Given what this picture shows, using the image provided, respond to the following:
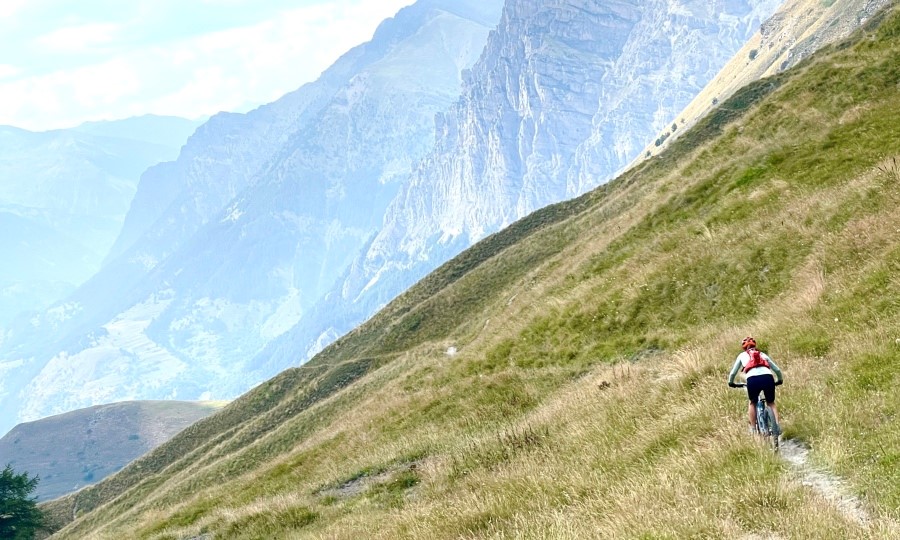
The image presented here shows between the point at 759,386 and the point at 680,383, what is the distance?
133 inches

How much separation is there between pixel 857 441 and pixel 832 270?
9.75 m

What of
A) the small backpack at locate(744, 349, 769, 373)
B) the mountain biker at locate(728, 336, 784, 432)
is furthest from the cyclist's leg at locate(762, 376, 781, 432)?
the small backpack at locate(744, 349, 769, 373)

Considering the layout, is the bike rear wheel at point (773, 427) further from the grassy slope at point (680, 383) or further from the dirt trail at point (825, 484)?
the grassy slope at point (680, 383)

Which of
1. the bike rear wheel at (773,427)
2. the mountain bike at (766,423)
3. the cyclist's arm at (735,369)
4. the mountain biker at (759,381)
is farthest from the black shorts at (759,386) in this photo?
the cyclist's arm at (735,369)

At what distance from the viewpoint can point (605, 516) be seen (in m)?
7.66

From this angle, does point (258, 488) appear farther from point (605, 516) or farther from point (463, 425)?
point (605, 516)

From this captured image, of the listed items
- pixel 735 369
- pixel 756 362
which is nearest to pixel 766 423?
pixel 756 362

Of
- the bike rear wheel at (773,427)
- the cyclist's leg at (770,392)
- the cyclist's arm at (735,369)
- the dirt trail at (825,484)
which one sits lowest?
the dirt trail at (825,484)

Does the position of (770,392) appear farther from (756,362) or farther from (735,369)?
(735,369)

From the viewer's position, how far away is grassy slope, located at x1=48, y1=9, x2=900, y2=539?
8.11 meters

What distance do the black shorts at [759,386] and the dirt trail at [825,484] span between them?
0.79 metres

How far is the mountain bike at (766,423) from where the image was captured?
9375 mm

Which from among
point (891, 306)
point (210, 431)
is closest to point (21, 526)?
point (210, 431)

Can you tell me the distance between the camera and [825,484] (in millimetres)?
7762
